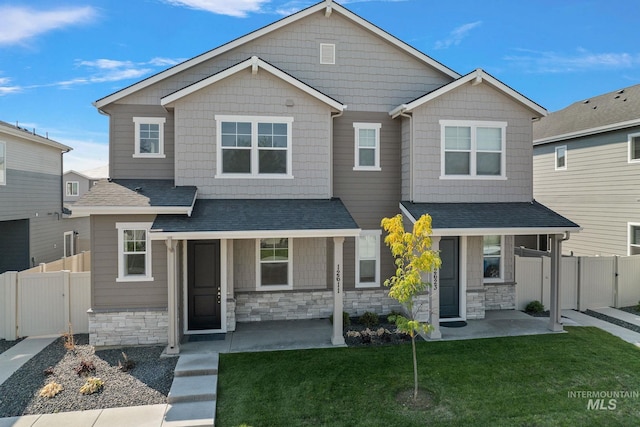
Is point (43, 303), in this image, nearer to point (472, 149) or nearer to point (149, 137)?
point (149, 137)

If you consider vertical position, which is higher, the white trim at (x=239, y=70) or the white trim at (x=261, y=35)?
the white trim at (x=261, y=35)

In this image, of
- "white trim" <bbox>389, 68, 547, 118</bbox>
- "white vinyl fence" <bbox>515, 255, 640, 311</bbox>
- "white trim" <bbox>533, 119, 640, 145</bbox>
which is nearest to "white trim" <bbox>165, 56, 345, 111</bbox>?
"white trim" <bbox>389, 68, 547, 118</bbox>

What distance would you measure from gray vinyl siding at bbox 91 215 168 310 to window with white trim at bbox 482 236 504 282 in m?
9.77

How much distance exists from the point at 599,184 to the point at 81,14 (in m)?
20.0

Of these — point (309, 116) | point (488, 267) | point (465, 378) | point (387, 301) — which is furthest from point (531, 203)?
point (309, 116)

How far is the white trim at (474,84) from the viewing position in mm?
11078

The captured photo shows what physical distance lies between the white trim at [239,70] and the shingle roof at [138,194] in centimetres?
227

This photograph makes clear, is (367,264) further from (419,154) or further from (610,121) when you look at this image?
(610,121)

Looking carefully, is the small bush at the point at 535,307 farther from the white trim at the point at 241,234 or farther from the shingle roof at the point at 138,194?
the shingle roof at the point at 138,194

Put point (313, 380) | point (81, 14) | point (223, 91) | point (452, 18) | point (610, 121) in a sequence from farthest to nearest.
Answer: point (610, 121) < point (452, 18) < point (81, 14) < point (223, 91) < point (313, 380)

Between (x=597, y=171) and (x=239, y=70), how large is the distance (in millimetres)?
14818

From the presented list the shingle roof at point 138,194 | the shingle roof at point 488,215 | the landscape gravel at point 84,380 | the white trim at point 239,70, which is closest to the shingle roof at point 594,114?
the shingle roof at point 488,215

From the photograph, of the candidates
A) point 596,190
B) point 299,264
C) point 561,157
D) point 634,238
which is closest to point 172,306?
point 299,264

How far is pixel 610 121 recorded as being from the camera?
50.5 ft
